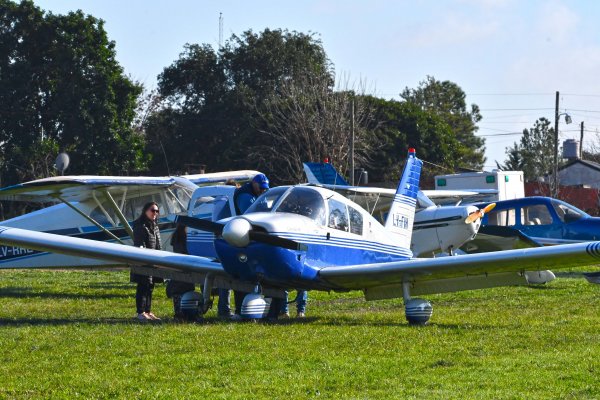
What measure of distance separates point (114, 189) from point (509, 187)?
63.6ft

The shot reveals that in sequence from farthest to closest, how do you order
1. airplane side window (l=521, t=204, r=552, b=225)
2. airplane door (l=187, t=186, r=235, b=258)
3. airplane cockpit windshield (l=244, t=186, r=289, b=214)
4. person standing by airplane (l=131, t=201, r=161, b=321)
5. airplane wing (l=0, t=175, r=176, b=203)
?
airplane side window (l=521, t=204, r=552, b=225), airplane wing (l=0, t=175, r=176, b=203), airplane door (l=187, t=186, r=235, b=258), person standing by airplane (l=131, t=201, r=161, b=321), airplane cockpit windshield (l=244, t=186, r=289, b=214)

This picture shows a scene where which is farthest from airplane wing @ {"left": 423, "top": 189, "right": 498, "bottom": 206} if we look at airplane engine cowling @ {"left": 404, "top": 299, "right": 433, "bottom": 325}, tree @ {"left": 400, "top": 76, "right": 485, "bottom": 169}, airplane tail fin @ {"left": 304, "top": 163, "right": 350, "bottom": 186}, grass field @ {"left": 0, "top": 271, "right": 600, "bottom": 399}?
tree @ {"left": 400, "top": 76, "right": 485, "bottom": 169}

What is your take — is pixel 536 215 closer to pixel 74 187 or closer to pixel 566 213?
pixel 566 213

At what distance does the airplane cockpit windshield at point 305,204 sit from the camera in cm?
1395

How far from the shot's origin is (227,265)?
44.6 ft

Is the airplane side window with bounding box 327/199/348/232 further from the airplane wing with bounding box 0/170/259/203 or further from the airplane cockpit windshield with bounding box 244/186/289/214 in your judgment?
the airplane wing with bounding box 0/170/259/203

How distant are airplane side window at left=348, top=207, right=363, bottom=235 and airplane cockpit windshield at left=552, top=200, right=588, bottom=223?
1153 cm

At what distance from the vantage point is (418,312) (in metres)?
13.5

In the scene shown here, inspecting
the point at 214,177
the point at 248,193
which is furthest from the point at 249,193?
the point at 214,177

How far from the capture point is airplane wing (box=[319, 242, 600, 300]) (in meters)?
12.9

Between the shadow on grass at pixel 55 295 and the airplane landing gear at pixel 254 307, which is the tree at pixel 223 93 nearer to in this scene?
the shadow on grass at pixel 55 295

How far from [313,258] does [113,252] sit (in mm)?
3023

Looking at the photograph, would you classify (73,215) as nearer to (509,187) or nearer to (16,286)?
(16,286)

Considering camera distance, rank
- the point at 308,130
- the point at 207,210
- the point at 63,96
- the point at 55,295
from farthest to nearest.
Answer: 1. the point at 308,130
2. the point at 63,96
3. the point at 207,210
4. the point at 55,295
